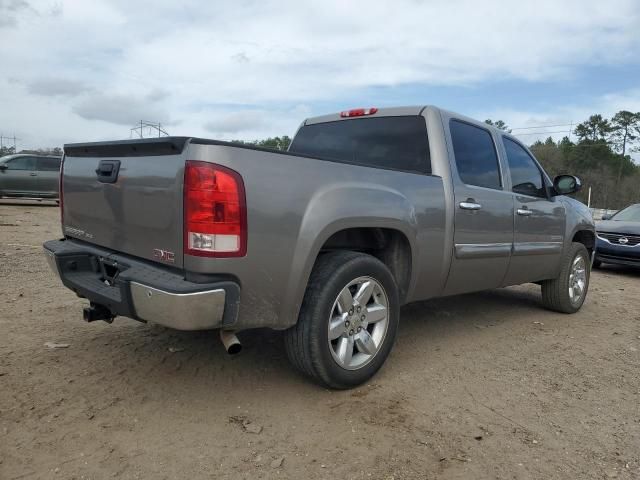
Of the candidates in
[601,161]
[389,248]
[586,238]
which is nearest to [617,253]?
[586,238]

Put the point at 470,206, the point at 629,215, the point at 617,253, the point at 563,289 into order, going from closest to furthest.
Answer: the point at 470,206 → the point at 563,289 → the point at 617,253 → the point at 629,215

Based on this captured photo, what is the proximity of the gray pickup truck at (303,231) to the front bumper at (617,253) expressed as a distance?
5.72 meters

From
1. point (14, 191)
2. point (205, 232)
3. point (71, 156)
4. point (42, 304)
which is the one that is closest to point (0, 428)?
point (205, 232)

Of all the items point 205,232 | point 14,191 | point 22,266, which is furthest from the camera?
point 14,191

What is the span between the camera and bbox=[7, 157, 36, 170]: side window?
15773 mm

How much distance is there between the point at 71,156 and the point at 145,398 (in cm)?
169

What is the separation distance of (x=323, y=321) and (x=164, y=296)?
2.98 ft

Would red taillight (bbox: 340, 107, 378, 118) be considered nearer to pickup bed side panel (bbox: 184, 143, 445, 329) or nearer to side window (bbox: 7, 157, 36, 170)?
pickup bed side panel (bbox: 184, 143, 445, 329)

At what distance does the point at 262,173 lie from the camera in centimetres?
262

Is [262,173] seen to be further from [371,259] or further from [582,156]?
[582,156]

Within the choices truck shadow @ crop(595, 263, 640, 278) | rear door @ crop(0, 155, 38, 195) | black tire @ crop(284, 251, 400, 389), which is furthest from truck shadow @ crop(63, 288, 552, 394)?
rear door @ crop(0, 155, 38, 195)

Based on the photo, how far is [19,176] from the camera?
15.9 m

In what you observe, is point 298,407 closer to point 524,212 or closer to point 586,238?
point 524,212

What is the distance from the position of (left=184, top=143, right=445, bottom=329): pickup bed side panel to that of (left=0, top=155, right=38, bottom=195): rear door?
51.9 ft
